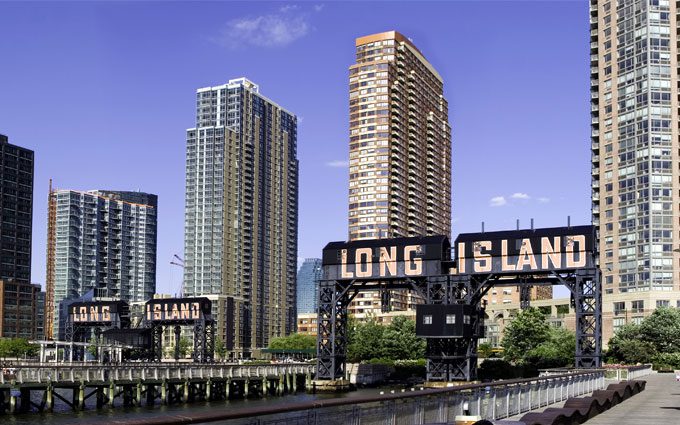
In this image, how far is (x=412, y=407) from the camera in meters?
23.0

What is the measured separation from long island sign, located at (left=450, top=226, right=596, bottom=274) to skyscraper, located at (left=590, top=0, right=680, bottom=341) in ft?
204

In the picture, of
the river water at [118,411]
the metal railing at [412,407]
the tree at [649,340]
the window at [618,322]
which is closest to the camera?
the metal railing at [412,407]

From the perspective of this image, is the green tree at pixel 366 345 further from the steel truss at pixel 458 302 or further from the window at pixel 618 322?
the steel truss at pixel 458 302

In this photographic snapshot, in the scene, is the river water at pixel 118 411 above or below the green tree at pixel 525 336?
below

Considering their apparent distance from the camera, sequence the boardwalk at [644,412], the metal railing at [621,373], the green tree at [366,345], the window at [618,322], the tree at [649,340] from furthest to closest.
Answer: the window at [618,322] → the green tree at [366,345] → the tree at [649,340] → the metal railing at [621,373] → the boardwalk at [644,412]

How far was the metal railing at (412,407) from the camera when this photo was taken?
17.2 m

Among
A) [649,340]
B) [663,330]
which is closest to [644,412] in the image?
[663,330]

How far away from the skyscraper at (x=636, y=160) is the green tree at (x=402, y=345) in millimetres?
32299

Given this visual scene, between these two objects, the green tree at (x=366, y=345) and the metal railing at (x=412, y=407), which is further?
the green tree at (x=366, y=345)

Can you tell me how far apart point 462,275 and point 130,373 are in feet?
112

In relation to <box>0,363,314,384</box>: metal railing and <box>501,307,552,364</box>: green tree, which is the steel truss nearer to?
<box>0,363,314,384</box>: metal railing

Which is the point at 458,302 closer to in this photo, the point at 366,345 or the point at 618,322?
the point at 366,345

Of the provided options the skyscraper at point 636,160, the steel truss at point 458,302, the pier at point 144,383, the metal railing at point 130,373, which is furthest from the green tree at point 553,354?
the metal railing at point 130,373

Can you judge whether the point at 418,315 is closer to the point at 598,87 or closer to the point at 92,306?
the point at 92,306
